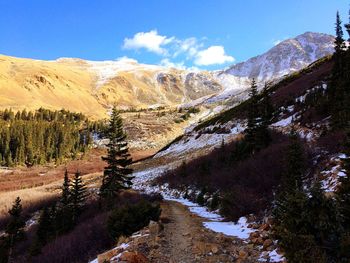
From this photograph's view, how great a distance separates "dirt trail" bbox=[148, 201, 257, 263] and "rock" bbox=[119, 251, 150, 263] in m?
0.38

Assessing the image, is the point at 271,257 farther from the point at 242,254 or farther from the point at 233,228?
the point at 233,228

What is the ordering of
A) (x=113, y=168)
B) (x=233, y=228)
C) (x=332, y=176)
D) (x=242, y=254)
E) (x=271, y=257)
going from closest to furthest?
(x=271, y=257) < (x=242, y=254) < (x=332, y=176) < (x=233, y=228) < (x=113, y=168)

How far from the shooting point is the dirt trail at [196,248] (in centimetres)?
1030

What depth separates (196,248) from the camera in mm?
11164

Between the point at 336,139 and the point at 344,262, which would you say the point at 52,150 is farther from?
the point at 344,262

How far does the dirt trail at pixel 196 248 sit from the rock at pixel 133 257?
1.25 feet

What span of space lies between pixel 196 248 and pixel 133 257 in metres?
2.30

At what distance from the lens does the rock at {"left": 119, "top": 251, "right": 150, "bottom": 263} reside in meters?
9.90

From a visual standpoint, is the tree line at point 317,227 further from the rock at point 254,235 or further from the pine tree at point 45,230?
the pine tree at point 45,230

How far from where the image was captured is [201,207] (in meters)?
23.0

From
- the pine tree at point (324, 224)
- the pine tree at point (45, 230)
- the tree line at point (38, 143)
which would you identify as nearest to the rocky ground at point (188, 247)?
the pine tree at point (324, 224)

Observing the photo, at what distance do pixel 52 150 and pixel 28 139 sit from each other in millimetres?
7888

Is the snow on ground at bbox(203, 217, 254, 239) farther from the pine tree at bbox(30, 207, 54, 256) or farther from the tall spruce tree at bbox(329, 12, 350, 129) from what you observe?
the pine tree at bbox(30, 207, 54, 256)

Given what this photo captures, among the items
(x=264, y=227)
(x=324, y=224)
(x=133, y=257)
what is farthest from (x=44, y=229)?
(x=324, y=224)
